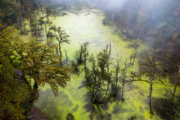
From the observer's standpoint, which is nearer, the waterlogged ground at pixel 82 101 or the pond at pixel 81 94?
the waterlogged ground at pixel 82 101

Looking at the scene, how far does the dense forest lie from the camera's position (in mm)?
17734

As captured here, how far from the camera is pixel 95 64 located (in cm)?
3164

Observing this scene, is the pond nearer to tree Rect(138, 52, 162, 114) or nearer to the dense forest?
the dense forest

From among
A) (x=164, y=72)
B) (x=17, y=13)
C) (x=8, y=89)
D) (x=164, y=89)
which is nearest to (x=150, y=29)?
(x=164, y=72)

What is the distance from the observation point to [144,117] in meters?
21.0

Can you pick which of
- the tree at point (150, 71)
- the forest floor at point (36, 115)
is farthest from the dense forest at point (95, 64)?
the forest floor at point (36, 115)

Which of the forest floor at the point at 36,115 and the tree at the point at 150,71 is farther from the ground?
the tree at the point at 150,71

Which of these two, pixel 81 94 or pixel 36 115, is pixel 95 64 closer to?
pixel 81 94

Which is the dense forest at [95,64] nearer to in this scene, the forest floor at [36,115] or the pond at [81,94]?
the pond at [81,94]

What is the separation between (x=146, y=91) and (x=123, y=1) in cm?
4902

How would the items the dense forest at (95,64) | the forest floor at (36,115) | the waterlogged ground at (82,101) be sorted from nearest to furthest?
the dense forest at (95,64) < the forest floor at (36,115) < the waterlogged ground at (82,101)

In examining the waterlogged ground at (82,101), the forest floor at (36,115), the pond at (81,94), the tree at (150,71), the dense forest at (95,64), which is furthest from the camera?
the pond at (81,94)

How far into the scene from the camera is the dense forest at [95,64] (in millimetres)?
17734

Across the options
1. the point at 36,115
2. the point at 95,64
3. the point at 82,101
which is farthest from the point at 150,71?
the point at 36,115
